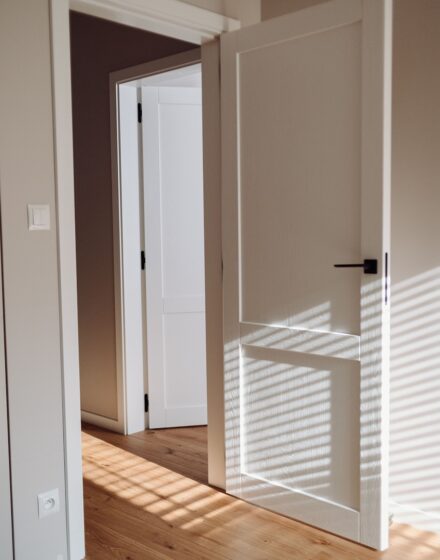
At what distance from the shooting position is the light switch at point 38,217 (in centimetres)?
235

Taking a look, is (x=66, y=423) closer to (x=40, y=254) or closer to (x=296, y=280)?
(x=40, y=254)

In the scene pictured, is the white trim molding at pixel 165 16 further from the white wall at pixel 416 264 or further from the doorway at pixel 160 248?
the doorway at pixel 160 248

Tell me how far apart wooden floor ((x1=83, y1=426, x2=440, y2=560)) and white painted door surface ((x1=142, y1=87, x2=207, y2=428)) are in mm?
620

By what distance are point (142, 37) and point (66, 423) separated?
2.38m

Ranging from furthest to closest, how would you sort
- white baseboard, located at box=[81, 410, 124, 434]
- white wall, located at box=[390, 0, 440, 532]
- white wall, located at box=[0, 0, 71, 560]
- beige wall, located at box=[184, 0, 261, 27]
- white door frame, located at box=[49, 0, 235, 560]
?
1. white baseboard, located at box=[81, 410, 124, 434]
2. beige wall, located at box=[184, 0, 261, 27]
3. white wall, located at box=[390, 0, 440, 532]
4. white door frame, located at box=[49, 0, 235, 560]
5. white wall, located at box=[0, 0, 71, 560]

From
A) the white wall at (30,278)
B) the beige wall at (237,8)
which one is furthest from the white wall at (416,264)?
the white wall at (30,278)

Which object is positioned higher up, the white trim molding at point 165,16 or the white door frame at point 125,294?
the white trim molding at point 165,16

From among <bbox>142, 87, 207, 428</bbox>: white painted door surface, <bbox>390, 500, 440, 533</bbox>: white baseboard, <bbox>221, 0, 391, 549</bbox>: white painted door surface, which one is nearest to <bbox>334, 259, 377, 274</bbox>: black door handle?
<bbox>221, 0, 391, 549</bbox>: white painted door surface

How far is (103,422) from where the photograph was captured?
4285 mm

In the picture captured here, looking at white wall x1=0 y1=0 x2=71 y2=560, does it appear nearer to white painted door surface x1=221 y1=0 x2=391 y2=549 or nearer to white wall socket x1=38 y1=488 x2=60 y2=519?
white wall socket x1=38 y1=488 x2=60 y2=519

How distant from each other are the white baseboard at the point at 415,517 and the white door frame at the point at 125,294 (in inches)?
71.1

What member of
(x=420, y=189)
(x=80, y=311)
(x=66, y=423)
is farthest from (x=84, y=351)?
(x=420, y=189)

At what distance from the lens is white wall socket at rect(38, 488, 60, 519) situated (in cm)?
242

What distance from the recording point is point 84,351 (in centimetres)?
438
